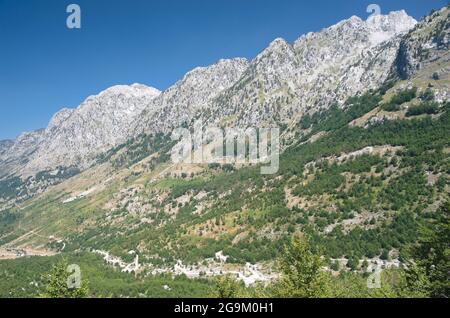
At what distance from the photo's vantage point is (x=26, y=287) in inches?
6545

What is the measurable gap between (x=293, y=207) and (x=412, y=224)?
55.4 meters

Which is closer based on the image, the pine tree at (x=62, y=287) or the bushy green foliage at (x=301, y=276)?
the bushy green foliage at (x=301, y=276)

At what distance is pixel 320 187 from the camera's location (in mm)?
176500

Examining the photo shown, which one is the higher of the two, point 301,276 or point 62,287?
point 301,276

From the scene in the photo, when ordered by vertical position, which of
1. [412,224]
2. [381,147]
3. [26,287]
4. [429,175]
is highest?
[381,147]

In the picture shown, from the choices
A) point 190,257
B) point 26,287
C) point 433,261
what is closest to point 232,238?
point 190,257

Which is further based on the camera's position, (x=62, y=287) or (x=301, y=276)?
(x=62, y=287)

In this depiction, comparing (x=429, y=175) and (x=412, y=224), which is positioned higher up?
(x=429, y=175)

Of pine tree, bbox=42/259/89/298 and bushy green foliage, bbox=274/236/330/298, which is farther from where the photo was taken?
pine tree, bbox=42/259/89/298

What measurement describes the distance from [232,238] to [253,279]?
45587 millimetres
